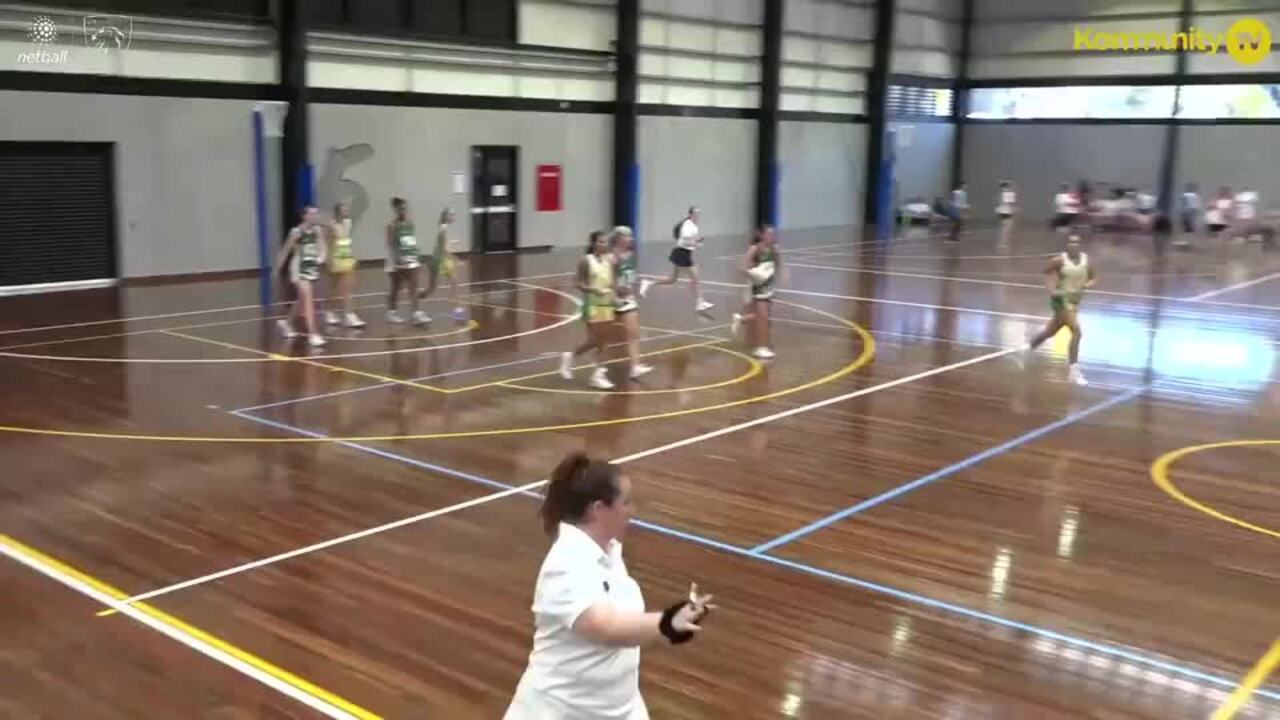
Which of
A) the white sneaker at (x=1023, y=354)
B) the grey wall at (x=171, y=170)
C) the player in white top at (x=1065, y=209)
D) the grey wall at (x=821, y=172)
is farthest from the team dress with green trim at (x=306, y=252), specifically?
the player in white top at (x=1065, y=209)

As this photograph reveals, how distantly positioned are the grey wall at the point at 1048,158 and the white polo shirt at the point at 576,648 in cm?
3792

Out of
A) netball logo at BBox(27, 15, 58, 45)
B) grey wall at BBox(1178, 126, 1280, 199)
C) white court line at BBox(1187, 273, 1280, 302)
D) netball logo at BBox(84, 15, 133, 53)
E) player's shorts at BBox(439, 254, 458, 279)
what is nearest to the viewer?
player's shorts at BBox(439, 254, 458, 279)

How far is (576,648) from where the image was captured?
11.5 ft

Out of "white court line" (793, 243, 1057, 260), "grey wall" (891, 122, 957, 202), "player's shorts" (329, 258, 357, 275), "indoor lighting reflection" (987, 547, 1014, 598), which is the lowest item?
"indoor lighting reflection" (987, 547, 1014, 598)

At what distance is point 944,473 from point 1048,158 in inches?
1282

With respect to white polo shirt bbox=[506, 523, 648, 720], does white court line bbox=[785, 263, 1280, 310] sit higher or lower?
lower

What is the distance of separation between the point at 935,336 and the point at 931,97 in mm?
25172

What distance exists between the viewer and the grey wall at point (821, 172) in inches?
1373

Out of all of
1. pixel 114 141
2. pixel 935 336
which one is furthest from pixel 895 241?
pixel 114 141

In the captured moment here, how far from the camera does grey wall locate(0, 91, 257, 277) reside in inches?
796

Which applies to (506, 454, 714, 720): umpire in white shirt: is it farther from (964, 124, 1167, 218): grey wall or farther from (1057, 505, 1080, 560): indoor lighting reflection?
(964, 124, 1167, 218): grey wall

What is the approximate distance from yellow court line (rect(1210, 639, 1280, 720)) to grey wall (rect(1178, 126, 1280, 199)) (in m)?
33.2

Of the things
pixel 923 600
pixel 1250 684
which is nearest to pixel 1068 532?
pixel 923 600

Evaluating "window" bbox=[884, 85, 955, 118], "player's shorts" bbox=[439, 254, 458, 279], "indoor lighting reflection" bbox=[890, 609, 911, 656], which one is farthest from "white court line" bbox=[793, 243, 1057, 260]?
"indoor lighting reflection" bbox=[890, 609, 911, 656]
